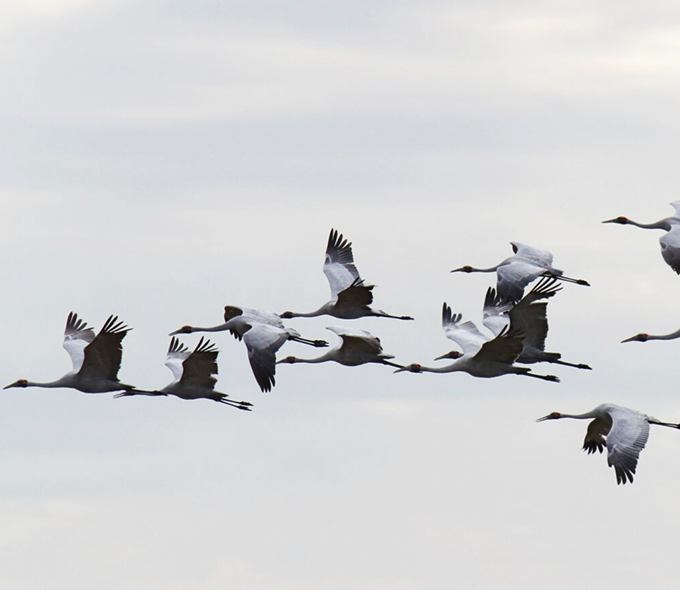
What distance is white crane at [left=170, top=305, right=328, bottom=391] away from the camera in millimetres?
46750

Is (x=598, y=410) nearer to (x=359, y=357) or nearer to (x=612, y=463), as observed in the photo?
(x=612, y=463)

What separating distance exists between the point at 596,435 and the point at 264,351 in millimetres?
7233

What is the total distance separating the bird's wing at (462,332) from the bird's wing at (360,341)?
2217mm

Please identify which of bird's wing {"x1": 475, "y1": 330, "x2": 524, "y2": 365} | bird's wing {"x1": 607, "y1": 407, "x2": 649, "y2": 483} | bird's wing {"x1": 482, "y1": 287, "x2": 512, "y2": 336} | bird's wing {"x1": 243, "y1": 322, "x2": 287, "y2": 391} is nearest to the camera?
bird's wing {"x1": 607, "y1": 407, "x2": 649, "y2": 483}

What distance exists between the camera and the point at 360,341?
1913 inches

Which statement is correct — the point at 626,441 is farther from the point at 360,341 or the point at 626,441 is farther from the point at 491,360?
the point at 360,341

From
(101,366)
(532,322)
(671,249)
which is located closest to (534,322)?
(532,322)

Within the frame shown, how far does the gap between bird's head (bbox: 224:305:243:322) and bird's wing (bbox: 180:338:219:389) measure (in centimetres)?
435

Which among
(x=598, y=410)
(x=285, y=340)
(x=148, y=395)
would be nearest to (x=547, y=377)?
(x=598, y=410)

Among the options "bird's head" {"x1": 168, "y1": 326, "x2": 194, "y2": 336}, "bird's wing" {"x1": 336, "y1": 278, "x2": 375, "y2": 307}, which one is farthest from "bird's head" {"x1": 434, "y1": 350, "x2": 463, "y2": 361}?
"bird's head" {"x1": 168, "y1": 326, "x2": 194, "y2": 336}

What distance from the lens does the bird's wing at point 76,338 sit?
50.7 metres

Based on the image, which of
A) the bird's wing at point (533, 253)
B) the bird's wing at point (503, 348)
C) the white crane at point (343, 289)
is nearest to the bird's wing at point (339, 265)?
the white crane at point (343, 289)

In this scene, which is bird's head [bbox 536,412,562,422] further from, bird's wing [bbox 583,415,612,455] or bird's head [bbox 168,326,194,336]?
bird's head [bbox 168,326,194,336]

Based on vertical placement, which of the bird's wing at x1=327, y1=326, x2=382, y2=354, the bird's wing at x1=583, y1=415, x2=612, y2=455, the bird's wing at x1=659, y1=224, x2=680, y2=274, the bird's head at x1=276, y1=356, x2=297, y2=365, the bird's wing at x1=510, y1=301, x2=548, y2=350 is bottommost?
the bird's wing at x1=583, y1=415, x2=612, y2=455
